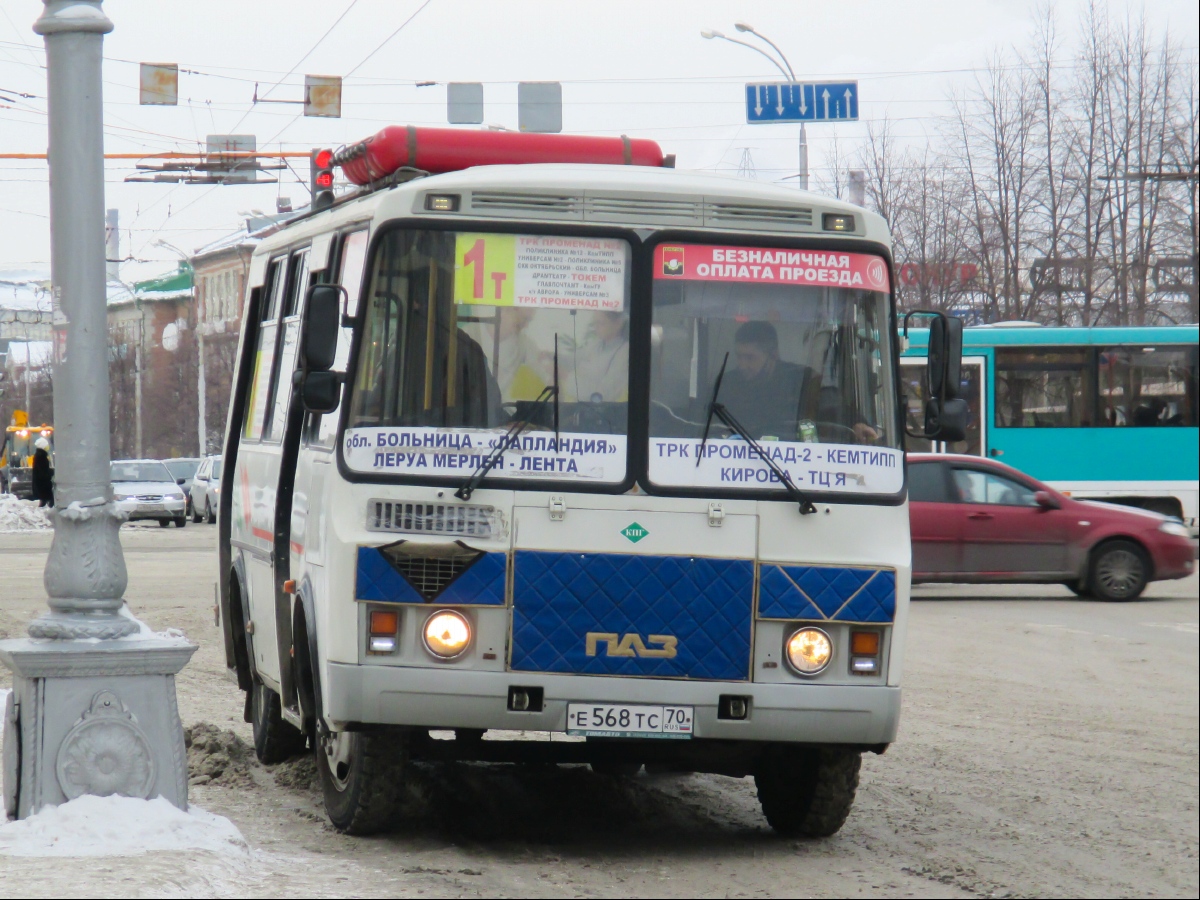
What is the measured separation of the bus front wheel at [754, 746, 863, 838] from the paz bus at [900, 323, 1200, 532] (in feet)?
57.6

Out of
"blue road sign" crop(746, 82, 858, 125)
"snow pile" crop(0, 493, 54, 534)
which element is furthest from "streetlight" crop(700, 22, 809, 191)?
"snow pile" crop(0, 493, 54, 534)

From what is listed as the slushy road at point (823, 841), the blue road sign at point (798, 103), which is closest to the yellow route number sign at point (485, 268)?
the slushy road at point (823, 841)

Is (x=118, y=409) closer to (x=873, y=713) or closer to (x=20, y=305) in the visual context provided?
(x=20, y=305)

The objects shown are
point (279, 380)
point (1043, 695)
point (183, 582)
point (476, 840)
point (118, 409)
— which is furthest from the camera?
point (118, 409)

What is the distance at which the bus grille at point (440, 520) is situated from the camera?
5.88 m

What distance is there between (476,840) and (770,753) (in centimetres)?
123

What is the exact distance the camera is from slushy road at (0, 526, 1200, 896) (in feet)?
16.8

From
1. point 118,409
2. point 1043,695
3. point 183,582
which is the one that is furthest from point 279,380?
point 118,409

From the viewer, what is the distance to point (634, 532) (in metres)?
5.92

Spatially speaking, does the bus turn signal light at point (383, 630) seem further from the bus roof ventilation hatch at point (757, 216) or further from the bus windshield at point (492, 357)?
the bus roof ventilation hatch at point (757, 216)

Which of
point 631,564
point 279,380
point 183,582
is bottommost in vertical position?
point 183,582

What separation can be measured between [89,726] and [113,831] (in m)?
0.46

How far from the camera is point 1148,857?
5918mm

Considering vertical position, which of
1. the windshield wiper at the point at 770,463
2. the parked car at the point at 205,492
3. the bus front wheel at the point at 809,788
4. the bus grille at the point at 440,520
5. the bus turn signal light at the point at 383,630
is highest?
the windshield wiper at the point at 770,463
